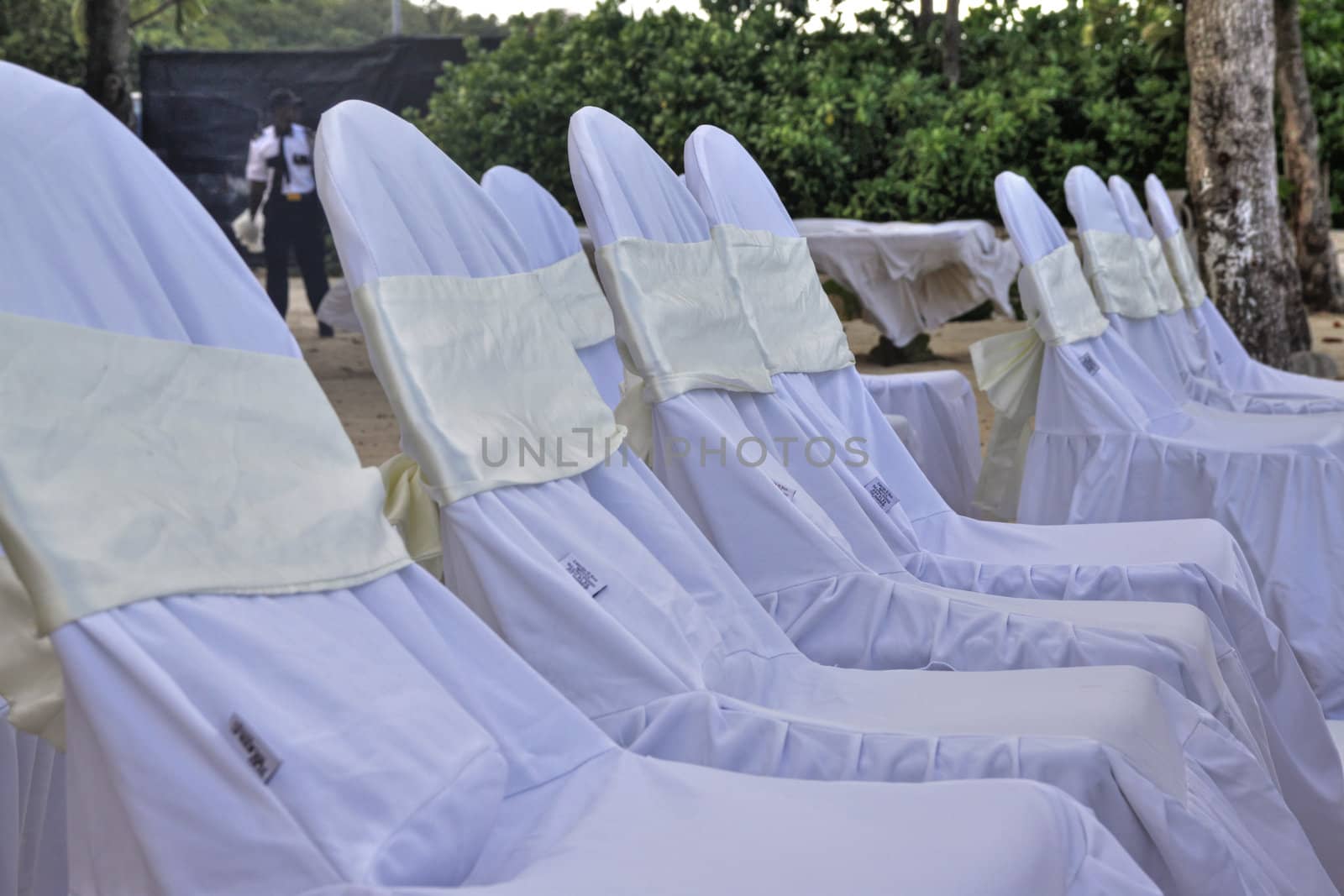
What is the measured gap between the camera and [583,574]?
1.66 meters

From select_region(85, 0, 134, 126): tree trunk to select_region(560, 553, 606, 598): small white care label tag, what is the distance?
18.1 feet

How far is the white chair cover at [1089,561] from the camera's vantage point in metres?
2.12

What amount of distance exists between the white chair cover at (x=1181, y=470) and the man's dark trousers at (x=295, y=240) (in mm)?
5759

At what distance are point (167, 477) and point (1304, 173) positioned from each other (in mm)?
8031

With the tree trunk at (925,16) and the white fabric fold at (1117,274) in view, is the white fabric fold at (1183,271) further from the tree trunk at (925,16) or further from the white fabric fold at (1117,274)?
the tree trunk at (925,16)

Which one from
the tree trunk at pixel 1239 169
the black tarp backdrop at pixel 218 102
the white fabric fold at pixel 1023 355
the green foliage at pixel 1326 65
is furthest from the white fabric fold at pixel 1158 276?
the black tarp backdrop at pixel 218 102

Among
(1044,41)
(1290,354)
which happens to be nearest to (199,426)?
(1290,354)

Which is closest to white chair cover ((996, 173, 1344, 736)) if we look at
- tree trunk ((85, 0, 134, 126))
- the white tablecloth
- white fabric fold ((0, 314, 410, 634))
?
white fabric fold ((0, 314, 410, 634))

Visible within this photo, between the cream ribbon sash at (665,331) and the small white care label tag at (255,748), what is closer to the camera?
the small white care label tag at (255,748)

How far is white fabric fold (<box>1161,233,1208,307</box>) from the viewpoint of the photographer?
4.74 m

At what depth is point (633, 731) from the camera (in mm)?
1574

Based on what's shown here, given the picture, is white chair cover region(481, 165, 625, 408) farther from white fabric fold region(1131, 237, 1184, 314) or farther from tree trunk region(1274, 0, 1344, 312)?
tree trunk region(1274, 0, 1344, 312)

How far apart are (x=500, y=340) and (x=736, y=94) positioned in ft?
28.1

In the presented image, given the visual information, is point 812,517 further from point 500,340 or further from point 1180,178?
point 1180,178
